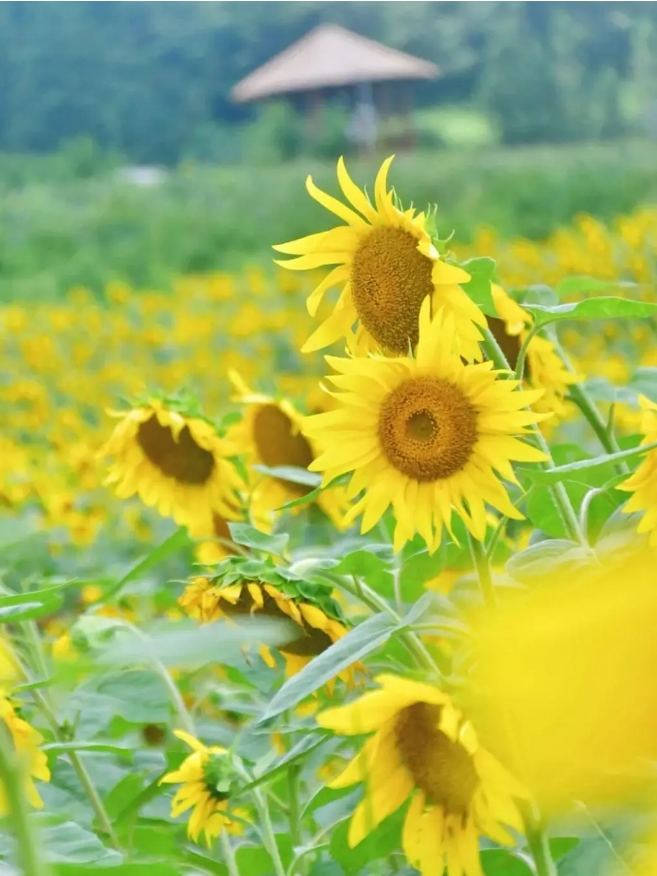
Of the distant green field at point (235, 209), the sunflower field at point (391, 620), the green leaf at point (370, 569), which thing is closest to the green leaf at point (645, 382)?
the sunflower field at point (391, 620)

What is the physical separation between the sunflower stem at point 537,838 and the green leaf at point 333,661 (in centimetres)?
6

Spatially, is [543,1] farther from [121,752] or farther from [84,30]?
[121,752]

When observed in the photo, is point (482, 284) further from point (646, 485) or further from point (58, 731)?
point (58, 731)

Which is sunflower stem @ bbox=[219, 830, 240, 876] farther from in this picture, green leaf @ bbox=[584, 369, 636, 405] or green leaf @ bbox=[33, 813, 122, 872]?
green leaf @ bbox=[584, 369, 636, 405]

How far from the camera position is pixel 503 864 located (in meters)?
0.36

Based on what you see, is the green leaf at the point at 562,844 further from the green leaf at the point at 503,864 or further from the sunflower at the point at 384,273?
the sunflower at the point at 384,273

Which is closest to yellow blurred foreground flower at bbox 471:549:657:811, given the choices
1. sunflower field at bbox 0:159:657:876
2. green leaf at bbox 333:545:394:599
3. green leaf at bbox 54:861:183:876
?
sunflower field at bbox 0:159:657:876

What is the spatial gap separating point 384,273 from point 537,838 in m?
0.16

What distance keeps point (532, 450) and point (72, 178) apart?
5.58m

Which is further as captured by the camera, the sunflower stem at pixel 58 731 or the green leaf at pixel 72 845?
the sunflower stem at pixel 58 731

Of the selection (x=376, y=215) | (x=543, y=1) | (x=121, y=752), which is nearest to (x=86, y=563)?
(x=121, y=752)

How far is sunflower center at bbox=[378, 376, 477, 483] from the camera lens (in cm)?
34

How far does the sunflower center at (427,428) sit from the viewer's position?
340 mm

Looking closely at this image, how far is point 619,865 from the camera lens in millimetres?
338
